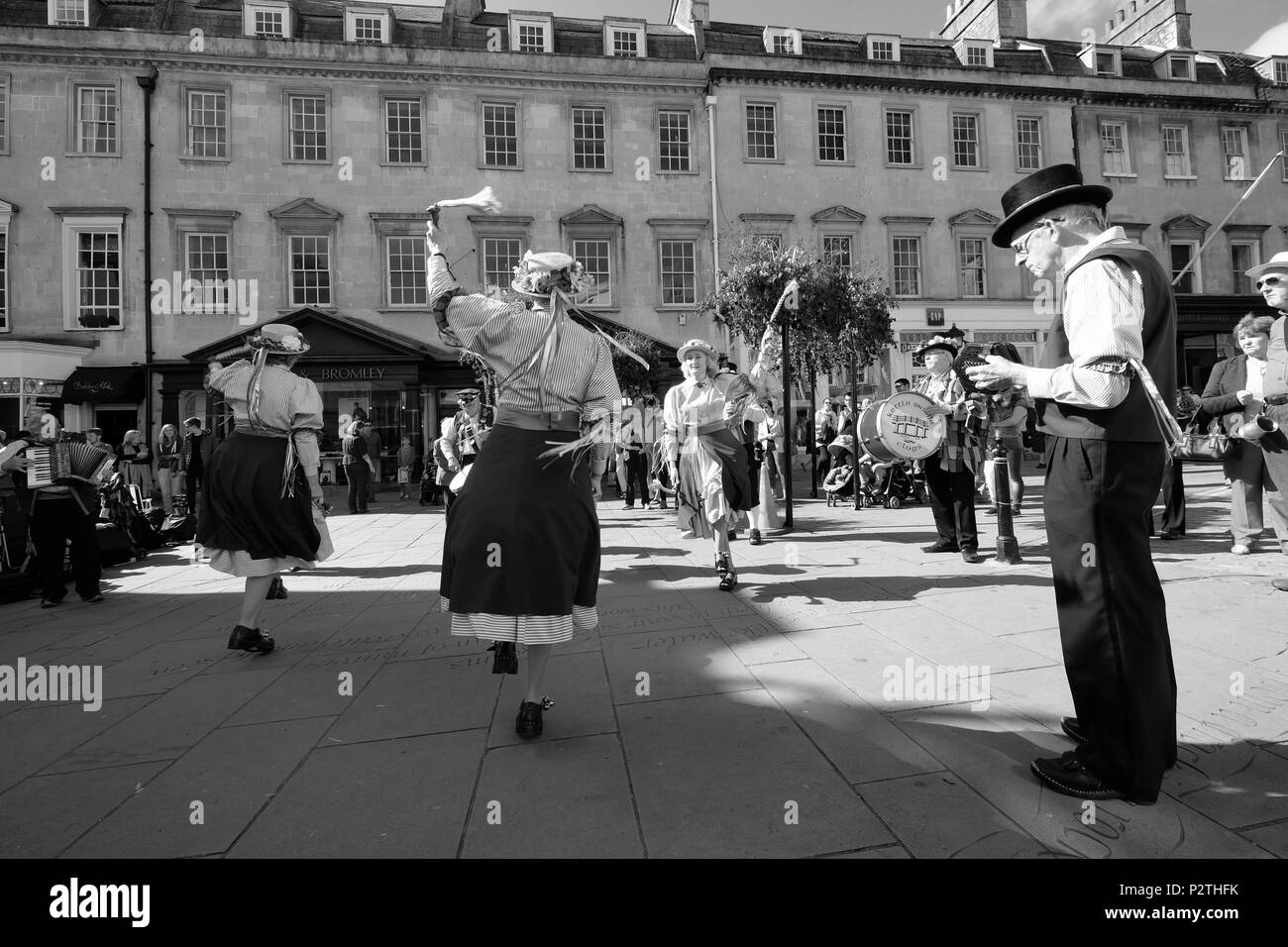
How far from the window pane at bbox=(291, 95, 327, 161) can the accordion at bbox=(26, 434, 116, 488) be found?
56.7 ft

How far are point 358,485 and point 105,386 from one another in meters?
10.6

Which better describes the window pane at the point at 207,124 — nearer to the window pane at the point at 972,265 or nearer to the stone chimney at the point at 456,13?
the stone chimney at the point at 456,13

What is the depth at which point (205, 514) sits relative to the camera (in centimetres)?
471

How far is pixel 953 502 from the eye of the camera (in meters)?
7.20

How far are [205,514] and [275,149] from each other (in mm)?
20427

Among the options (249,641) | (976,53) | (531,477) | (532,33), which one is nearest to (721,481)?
(531,477)

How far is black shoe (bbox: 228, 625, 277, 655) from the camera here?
448 cm

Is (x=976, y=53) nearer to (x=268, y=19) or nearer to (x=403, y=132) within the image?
(x=403, y=132)

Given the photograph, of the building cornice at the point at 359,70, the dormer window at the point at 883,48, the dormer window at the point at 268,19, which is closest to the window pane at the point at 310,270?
the building cornice at the point at 359,70

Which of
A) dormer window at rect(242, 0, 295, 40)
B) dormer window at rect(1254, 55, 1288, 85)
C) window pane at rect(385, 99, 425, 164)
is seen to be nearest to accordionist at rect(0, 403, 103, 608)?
window pane at rect(385, 99, 425, 164)

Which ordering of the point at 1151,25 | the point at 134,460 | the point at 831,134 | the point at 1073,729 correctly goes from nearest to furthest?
the point at 1073,729, the point at 134,460, the point at 831,134, the point at 1151,25

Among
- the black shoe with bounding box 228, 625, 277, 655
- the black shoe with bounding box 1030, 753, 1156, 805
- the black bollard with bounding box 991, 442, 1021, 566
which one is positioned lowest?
the black shoe with bounding box 1030, 753, 1156, 805

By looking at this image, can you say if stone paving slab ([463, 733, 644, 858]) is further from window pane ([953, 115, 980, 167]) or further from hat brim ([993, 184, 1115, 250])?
window pane ([953, 115, 980, 167])
